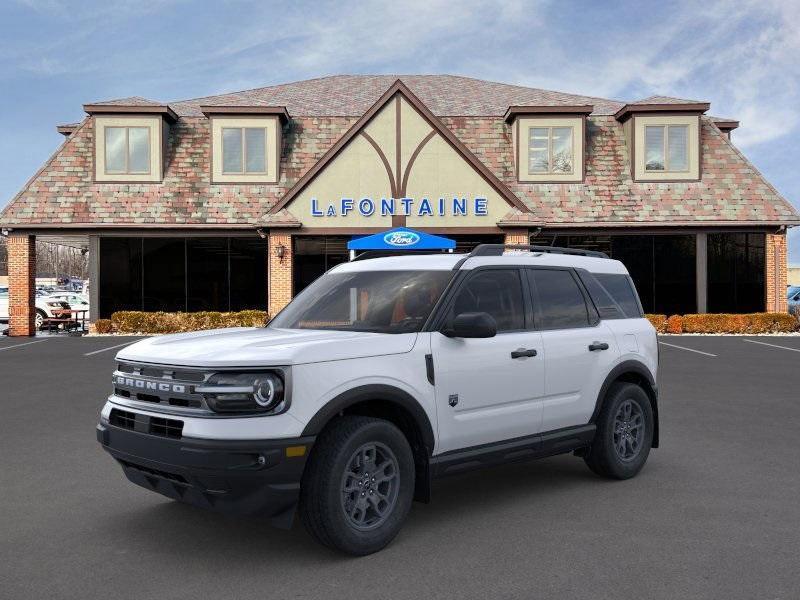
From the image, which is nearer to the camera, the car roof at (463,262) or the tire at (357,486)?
the tire at (357,486)

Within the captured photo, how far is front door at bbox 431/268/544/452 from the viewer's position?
5191mm

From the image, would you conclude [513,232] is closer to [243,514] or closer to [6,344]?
[6,344]

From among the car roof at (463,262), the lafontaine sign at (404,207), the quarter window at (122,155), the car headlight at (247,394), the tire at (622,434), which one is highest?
the quarter window at (122,155)

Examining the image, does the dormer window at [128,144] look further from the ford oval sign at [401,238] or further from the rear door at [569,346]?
the rear door at [569,346]

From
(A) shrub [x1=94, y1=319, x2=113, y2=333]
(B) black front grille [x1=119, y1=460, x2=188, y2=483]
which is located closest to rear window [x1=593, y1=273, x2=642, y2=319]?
(B) black front grille [x1=119, y1=460, x2=188, y2=483]

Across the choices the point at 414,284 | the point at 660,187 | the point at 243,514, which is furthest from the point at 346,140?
the point at 243,514

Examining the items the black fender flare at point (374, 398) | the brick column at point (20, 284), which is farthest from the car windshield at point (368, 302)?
the brick column at point (20, 284)

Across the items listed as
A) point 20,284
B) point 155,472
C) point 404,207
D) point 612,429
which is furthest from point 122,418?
point 20,284

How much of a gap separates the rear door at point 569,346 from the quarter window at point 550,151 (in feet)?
63.6

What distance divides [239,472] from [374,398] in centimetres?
95

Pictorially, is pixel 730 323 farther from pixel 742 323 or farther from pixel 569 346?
pixel 569 346

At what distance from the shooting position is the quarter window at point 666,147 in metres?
25.4

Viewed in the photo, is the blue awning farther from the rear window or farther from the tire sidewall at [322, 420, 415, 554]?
the tire sidewall at [322, 420, 415, 554]

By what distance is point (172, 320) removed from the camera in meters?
24.0
